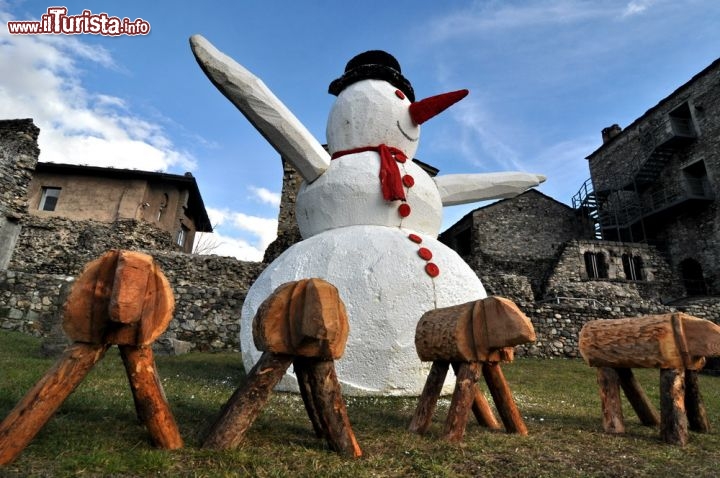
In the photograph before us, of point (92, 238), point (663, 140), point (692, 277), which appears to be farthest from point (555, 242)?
point (92, 238)

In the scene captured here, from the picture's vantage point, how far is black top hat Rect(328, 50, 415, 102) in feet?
16.2

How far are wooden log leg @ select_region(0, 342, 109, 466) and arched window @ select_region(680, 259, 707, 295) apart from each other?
24109 mm

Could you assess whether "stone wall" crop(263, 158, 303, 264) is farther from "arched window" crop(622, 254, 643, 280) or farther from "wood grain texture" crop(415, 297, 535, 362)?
"arched window" crop(622, 254, 643, 280)

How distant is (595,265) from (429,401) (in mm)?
19685

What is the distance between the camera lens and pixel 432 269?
3826mm

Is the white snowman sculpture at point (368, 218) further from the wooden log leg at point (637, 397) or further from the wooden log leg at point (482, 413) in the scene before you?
the wooden log leg at point (637, 397)

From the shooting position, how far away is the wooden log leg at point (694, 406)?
3.15 meters

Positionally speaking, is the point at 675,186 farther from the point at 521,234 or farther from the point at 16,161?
the point at 16,161

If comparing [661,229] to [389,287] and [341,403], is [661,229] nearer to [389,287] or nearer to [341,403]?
[389,287]

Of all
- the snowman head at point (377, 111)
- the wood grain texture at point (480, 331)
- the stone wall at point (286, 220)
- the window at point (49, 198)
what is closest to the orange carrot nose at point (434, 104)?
the snowman head at point (377, 111)

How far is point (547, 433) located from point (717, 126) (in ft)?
76.6

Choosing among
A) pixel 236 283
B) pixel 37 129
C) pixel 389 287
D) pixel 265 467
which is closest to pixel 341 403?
pixel 265 467

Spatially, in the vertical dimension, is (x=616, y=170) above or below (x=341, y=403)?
above

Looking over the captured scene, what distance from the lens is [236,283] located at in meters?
12.5
